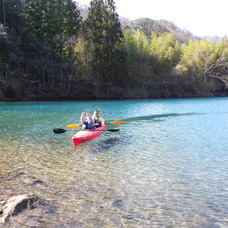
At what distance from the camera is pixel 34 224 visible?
4.64 m

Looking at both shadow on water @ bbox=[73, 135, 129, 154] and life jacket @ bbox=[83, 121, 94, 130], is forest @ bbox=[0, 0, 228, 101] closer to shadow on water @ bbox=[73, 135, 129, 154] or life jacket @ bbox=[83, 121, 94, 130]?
life jacket @ bbox=[83, 121, 94, 130]

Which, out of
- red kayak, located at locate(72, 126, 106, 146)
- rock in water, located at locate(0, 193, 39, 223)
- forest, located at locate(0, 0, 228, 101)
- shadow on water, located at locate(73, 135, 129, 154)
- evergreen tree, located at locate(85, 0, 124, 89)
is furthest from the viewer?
evergreen tree, located at locate(85, 0, 124, 89)

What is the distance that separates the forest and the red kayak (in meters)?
27.6

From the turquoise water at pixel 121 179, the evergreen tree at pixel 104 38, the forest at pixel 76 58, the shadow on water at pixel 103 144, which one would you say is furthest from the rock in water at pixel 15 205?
the evergreen tree at pixel 104 38

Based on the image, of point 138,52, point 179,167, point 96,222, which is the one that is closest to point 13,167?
point 96,222

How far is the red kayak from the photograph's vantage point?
441 inches

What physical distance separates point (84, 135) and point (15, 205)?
22.1 feet

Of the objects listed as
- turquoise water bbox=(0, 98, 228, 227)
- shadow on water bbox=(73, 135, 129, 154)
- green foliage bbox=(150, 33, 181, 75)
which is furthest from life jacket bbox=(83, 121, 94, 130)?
green foliage bbox=(150, 33, 181, 75)

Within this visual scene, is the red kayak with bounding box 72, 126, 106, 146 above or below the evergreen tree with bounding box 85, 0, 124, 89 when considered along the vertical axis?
below

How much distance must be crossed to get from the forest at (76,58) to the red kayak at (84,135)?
27.6m

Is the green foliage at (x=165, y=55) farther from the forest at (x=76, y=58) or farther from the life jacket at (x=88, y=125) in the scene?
the life jacket at (x=88, y=125)

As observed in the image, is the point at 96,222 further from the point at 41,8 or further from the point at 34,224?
the point at 41,8

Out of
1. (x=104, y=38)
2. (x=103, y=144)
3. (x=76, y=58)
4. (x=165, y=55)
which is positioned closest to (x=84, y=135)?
(x=103, y=144)

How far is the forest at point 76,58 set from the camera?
126ft
